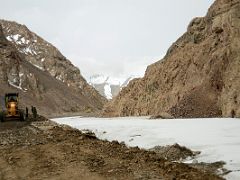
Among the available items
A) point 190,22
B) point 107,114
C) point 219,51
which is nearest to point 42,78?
point 107,114

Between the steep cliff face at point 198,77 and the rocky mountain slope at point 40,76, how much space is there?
5305 centimetres

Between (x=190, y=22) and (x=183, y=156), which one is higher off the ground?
(x=190, y=22)

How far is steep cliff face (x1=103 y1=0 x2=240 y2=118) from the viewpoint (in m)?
34.6

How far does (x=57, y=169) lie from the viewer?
10.6m

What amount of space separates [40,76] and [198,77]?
3399 inches

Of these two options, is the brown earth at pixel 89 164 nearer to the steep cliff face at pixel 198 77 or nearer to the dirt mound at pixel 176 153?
the dirt mound at pixel 176 153

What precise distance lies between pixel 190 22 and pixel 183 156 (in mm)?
42150

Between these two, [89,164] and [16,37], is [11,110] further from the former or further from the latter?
[16,37]

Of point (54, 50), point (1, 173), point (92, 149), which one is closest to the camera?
point (1, 173)

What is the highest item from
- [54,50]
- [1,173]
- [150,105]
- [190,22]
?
[54,50]

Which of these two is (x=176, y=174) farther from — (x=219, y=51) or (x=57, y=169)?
(x=219, y=51)

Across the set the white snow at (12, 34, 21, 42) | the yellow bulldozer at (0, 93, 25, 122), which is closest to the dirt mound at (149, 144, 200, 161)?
the yellow bulldozer at (0, 93, 25, 122)

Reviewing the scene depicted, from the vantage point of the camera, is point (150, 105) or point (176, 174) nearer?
point (176, 174)

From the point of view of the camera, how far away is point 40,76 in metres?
122
